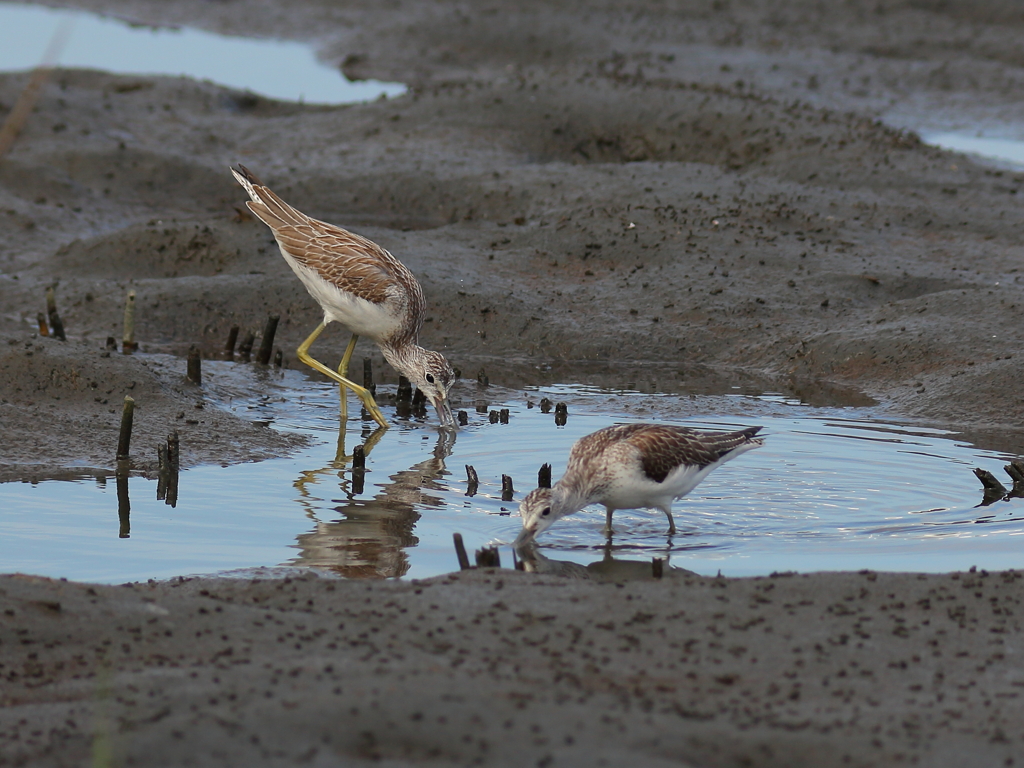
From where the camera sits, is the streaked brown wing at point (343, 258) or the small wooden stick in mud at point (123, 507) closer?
the small wooden stick in mud at point (123, 507)

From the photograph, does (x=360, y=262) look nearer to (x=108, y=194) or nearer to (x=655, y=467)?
(x=655, y=467)

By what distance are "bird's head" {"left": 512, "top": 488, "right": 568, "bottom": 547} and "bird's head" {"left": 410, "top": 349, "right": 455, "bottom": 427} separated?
3.07 metres

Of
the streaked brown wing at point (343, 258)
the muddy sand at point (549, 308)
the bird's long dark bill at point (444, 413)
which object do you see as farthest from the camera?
the streaked brown wing at point (343, 258)

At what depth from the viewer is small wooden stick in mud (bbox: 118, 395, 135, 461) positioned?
9.16 meters

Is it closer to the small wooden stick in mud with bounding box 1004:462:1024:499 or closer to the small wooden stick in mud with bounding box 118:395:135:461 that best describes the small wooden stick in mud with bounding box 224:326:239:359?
the small wooden stick in mud with bounding box 118:395:135:461

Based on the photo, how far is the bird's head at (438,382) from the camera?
428 inches

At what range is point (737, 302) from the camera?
45.3 ft

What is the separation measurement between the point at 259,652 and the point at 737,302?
9105 millimetres

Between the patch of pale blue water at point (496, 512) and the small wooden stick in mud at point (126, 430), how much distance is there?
12.5 inches

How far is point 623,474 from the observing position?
7.89 meters

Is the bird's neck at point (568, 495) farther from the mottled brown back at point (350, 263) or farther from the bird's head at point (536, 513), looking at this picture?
the mottled brown back at point (350, 263)

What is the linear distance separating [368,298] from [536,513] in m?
3.92

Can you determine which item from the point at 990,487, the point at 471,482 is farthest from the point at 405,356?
the point at 990,487

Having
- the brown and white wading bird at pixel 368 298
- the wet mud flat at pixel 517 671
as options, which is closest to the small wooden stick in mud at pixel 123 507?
the wet mud flat at pixel 517 671
